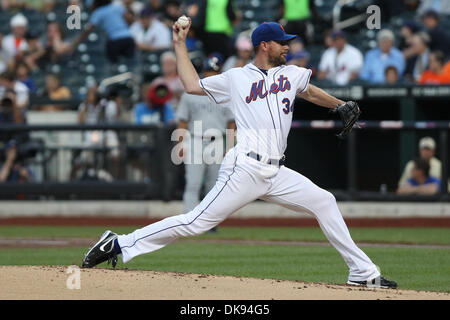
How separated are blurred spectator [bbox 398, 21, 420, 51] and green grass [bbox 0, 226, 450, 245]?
171 inches

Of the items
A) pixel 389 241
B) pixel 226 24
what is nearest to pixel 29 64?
pixel 226 24

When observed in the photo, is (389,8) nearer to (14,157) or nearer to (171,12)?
(171,12)

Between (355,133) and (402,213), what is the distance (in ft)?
4.43

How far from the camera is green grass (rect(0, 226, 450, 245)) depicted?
10.6 metres

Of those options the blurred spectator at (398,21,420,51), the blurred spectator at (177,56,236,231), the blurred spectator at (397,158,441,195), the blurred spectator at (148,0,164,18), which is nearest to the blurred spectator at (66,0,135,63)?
the blurred spectator at (148,0,164,18)

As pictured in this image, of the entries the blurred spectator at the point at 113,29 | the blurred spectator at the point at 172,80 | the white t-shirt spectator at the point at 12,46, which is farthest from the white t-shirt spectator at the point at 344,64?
the white t-shirt spectator at the point at 12,46

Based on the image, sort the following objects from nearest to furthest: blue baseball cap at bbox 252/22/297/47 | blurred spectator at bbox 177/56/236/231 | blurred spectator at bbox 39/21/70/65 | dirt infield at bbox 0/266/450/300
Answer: dirt infield at bbox 0/266/450/300 → blue baseball cap at bbox 252/22/297/47 → blurred spectator at bbox 177/56/236/231 → blurred spectator at bbox 39/21/70/65

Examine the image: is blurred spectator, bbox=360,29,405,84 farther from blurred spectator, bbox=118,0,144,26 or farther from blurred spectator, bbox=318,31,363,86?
blurred spectator, bbox=118,0,144,26

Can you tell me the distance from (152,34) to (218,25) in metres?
1.61

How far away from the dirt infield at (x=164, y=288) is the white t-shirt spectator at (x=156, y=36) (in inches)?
409

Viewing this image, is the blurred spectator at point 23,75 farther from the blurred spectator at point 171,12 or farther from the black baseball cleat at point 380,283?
the black baseball cleat at point 380,283

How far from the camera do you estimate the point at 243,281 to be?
21.0 ft

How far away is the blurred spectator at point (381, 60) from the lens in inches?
565

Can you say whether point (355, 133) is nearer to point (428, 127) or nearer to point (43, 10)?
point (428, 127)
